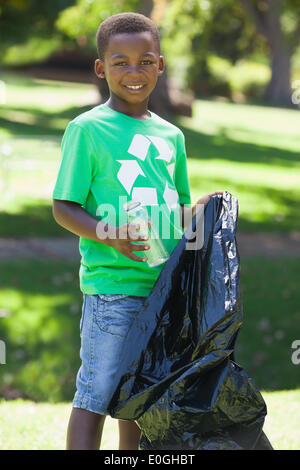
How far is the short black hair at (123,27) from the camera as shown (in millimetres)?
2367

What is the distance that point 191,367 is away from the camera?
2.22 metres

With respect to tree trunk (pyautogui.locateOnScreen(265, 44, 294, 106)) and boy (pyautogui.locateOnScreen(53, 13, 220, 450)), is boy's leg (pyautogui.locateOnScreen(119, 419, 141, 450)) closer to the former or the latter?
boy (pyautogui.locateOnScreen(53, 13, 220, 450))

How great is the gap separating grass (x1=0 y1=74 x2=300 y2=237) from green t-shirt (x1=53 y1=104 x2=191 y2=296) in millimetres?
6312

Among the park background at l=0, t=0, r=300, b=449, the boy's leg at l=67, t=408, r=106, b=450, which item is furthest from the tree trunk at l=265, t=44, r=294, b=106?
the boy's leg at l=67, t=408, r=106, b=450

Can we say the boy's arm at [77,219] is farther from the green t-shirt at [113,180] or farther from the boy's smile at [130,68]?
the boy's smile at [130,68]

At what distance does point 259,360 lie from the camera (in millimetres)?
5832

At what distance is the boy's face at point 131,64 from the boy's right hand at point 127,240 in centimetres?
50

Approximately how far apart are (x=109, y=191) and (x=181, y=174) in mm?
391

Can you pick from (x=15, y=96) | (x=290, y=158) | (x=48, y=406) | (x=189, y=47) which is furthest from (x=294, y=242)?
(x=189, y=47)

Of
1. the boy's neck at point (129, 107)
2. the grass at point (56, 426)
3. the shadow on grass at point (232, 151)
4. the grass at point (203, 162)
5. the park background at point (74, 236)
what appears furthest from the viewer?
the shadow on grass at point (232, 151)

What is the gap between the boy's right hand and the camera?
6.99ft

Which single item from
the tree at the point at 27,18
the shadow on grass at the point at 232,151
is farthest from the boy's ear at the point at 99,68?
the tree at the point at 27,18

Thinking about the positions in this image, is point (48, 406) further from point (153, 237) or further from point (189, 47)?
point (189, 47)
